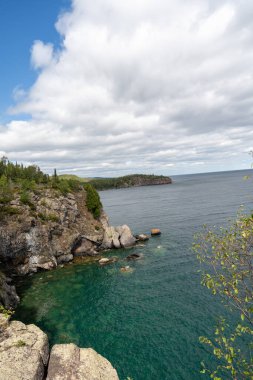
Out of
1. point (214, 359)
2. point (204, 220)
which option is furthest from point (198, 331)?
point (204, 220)

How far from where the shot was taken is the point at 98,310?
38.7 m

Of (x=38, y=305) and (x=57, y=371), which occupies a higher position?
(x=57, y=371)

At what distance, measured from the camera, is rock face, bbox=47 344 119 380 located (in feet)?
61.1

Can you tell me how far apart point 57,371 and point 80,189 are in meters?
71.6

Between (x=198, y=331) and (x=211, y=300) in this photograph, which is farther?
(x=211, y=300)

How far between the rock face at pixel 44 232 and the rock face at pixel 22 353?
35075mm

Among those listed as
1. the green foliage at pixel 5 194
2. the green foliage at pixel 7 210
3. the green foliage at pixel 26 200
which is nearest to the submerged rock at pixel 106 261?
the green foliage at pixel 26 200

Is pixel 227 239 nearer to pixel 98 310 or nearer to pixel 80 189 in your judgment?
pixel 98 310

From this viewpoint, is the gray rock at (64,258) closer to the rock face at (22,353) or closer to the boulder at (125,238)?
the boulder at (125,238)

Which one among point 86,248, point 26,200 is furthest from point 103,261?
point 26,200

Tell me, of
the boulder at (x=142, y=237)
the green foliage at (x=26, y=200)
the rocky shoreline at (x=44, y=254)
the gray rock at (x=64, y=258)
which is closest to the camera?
the rocky shoreline at (x=44, y=254)

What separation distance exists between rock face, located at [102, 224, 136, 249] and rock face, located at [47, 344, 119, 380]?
166 ft

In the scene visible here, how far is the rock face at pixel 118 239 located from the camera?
71.9 metres

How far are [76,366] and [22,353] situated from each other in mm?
4723
